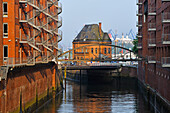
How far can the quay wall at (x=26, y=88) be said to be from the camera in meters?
32.9

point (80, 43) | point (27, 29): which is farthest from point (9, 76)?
point (80, 43)

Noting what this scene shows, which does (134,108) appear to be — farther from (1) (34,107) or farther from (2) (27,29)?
(2) (27,29)

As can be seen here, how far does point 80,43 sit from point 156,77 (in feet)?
226

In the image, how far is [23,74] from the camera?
39.6 metres

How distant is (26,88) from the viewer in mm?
41062

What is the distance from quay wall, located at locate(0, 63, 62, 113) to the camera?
3288 centimetres

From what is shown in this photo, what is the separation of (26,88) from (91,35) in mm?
80468

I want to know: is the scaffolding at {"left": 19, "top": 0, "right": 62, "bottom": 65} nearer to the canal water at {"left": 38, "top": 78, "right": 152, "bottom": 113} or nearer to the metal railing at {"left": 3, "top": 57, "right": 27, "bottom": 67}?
the metal railing at {"left": 3, "top": 57, "right": 27, "bottom": 67}

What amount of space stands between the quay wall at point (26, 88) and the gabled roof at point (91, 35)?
197ft

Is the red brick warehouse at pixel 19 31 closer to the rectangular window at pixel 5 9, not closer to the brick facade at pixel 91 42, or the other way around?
the rectangular window at pixel 5 9

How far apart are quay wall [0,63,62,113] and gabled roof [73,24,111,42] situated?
59918 mm

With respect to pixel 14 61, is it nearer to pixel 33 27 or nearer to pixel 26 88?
pixel 26 88

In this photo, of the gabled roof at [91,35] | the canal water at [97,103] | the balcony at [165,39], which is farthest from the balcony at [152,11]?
the gabled roof at [91,35]

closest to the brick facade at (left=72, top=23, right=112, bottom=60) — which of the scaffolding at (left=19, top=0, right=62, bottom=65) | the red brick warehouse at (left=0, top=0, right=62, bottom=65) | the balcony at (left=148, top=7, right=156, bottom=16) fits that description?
the scaffolding at (left=19, top=0, right=62, bottom=65)
